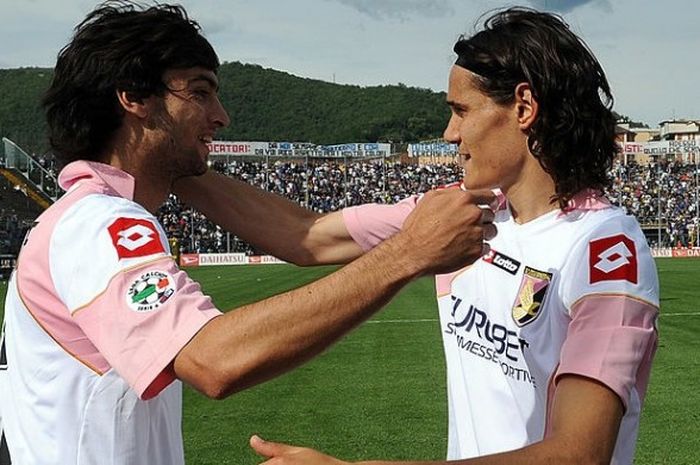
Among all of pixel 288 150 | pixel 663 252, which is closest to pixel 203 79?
pixel 663 252

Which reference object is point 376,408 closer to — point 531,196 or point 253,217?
point 253,217

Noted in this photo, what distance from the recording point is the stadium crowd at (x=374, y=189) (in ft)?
178

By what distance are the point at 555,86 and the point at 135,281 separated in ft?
4.53

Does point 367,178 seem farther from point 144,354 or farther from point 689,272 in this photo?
point 144,354

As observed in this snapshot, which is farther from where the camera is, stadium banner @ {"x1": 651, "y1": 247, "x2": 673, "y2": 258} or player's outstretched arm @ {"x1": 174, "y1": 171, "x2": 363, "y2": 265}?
stadium banner @ {"x1": 651, "y1": 247, "x2": 673, "y2": 258}

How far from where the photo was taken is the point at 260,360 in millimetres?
2162

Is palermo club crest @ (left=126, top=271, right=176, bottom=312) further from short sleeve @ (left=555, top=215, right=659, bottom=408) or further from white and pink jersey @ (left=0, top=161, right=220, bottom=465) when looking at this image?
short sleeve @ (left=555, top=215, right=659, bottom=408)

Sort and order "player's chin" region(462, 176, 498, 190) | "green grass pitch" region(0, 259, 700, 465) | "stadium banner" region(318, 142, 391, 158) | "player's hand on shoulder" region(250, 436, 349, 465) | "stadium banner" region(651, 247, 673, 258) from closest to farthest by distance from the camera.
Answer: "player's hand on shoulder" region(250, 436, 349, 465) < "player's chin" region(462, 176, 498, 190) < "green grass pitch" region(0, 259, 700, 465) < "stadium banner" region(651, 247, 673, 258) < "stadium banner" region(318, 142, 391, 158)

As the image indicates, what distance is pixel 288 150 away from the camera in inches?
2645

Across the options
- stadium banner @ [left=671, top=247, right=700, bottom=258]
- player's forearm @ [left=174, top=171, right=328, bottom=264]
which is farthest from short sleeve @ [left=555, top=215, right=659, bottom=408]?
stadium banner @ [left=671, top=247, right=700, bottom=258]

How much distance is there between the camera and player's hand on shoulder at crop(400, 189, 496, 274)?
2.22 metres

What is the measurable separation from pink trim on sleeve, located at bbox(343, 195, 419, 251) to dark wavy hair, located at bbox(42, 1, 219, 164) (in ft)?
3.38

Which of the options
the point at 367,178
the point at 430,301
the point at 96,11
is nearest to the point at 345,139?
the point at 367,178

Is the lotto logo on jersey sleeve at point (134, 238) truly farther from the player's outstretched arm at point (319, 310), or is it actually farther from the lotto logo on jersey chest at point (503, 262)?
the lotto logo on jersey chest at point (503, 262)
